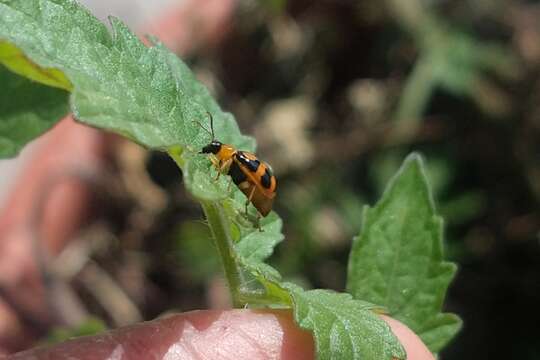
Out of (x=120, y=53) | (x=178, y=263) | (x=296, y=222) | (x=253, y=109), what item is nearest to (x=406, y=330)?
(x=120, y=53)

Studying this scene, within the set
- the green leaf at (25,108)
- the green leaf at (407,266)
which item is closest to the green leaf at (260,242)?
the green leaf at (407,266)

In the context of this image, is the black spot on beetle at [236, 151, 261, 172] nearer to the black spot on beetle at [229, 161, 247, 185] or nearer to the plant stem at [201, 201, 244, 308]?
the black spot on beetle at [229, 161, 247, 185]


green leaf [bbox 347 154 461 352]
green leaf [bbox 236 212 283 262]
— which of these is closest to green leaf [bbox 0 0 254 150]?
green leaf [bbox 236 212 283 262]

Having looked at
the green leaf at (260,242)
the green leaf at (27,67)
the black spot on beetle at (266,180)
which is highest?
the green leaf at (27,67)

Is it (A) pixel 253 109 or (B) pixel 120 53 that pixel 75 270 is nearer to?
(A) pixel 253 109

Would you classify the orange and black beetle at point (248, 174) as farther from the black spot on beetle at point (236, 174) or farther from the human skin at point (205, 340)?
the human skin at point (205, 340)

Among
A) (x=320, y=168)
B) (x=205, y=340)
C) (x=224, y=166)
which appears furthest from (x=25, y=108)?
(x=320, y=168)
